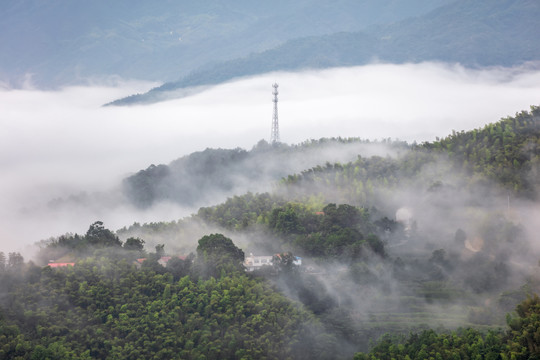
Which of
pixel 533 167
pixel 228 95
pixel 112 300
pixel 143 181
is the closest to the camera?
pixel 112 300

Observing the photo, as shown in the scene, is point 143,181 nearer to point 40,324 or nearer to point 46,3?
point 40,324

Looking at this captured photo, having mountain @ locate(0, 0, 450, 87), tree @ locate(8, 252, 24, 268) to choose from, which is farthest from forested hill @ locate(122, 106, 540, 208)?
mountain @ locate(0, 0, 450, 87)

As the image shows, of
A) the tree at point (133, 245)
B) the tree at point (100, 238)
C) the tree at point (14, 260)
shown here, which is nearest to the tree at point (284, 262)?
the tree at point (133, 245)

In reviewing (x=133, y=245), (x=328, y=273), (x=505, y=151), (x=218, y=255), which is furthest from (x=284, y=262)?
(x=505, y=151)

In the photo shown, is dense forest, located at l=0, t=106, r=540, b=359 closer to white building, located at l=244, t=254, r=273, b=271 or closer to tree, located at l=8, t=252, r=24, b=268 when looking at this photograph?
tree, located at l=8, t=252, r=24, b=268

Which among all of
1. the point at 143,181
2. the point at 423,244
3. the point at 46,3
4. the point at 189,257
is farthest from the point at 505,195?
the point at 46,3

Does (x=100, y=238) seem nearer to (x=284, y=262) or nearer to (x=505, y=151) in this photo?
(x=284, y=262)
